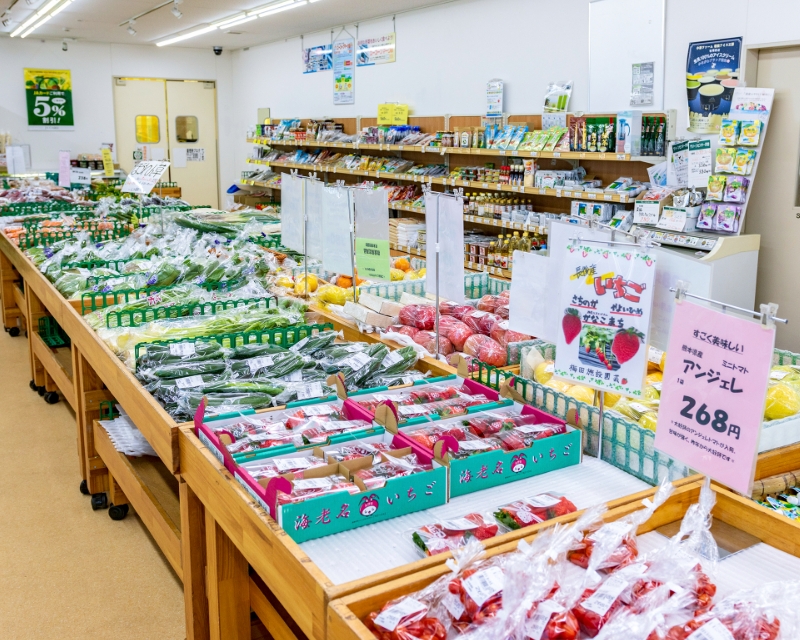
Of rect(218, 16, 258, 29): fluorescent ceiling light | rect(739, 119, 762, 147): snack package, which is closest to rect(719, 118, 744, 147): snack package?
rect(739, 119, 762, 147): snack package

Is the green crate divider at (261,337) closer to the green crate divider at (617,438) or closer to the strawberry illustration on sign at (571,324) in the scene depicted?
the green crate divider at (617,438)

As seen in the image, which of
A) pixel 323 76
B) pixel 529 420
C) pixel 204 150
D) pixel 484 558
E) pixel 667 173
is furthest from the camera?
pixel 204 150

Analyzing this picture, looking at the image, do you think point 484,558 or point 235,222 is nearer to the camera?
point 484,558

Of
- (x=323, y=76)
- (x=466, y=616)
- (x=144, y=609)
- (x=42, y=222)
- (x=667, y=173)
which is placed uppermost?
(x=323, y=76)

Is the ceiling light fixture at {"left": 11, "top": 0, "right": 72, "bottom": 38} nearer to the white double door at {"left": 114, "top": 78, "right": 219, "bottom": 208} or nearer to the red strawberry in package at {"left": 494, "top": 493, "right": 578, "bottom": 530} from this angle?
the white double door at {"left": 114, "top": 78, "right": 219, "bottom": 208}

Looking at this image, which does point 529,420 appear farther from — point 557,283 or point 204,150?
point 204,150

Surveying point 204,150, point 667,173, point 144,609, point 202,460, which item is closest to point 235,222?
point 667,173

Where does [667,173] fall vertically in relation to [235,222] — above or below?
above

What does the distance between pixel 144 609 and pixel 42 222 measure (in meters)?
4.37

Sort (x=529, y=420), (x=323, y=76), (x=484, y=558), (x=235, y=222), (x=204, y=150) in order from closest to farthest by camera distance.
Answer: (x=484, y=558) → (x=529, y=420) → (x=235, y=222) → (x=323, y=76) → (x=204, y=150)

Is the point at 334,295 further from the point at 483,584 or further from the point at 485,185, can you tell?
the point at 485,185

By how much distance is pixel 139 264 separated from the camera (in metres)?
4.55

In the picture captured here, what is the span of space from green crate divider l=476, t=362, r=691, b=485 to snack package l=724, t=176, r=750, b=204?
10.2ft

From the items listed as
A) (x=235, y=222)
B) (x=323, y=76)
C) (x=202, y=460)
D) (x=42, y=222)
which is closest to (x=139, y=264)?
(x=235, y=222)
